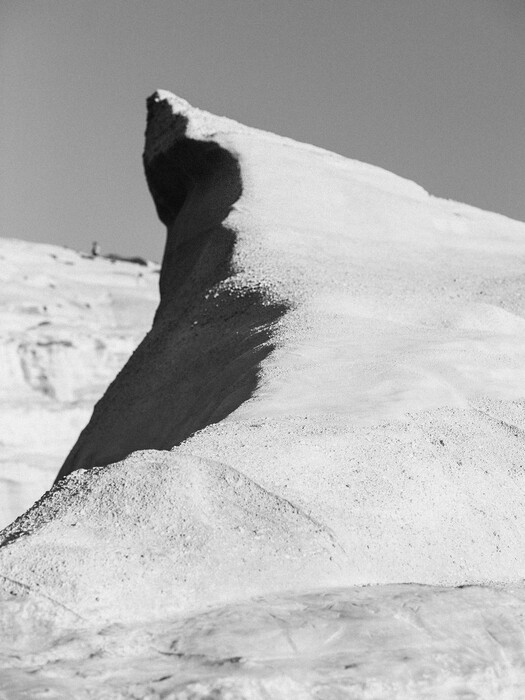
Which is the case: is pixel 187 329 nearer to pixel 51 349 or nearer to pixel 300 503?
pixel 300 503

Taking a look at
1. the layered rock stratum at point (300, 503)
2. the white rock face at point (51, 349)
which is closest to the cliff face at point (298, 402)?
the layered rock stratum at point (300, 503)

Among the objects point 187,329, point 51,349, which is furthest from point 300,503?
point 51,349

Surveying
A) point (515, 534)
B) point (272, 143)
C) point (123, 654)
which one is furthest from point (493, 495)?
point (272, 143)

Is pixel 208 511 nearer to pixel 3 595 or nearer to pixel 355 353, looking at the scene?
pixel 3 595

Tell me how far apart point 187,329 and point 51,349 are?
8253mm

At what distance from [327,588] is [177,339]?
326 centimetres

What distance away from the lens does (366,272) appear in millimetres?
5508

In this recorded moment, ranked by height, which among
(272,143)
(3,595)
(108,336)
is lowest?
(108,336)

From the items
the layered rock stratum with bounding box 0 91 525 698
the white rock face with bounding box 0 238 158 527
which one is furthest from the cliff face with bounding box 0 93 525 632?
the white rock face with bounding box 0 238 158 527

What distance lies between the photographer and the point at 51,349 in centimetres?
1355

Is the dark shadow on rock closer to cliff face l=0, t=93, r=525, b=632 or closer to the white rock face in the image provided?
cliff face l=0, t=93, r=525, b=632

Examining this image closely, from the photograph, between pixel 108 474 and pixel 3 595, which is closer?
pixel 3 595

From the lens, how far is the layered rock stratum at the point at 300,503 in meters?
2.13

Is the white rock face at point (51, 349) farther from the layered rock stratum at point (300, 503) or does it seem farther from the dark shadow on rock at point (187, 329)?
the layered rock stratum at point (300, 503)
